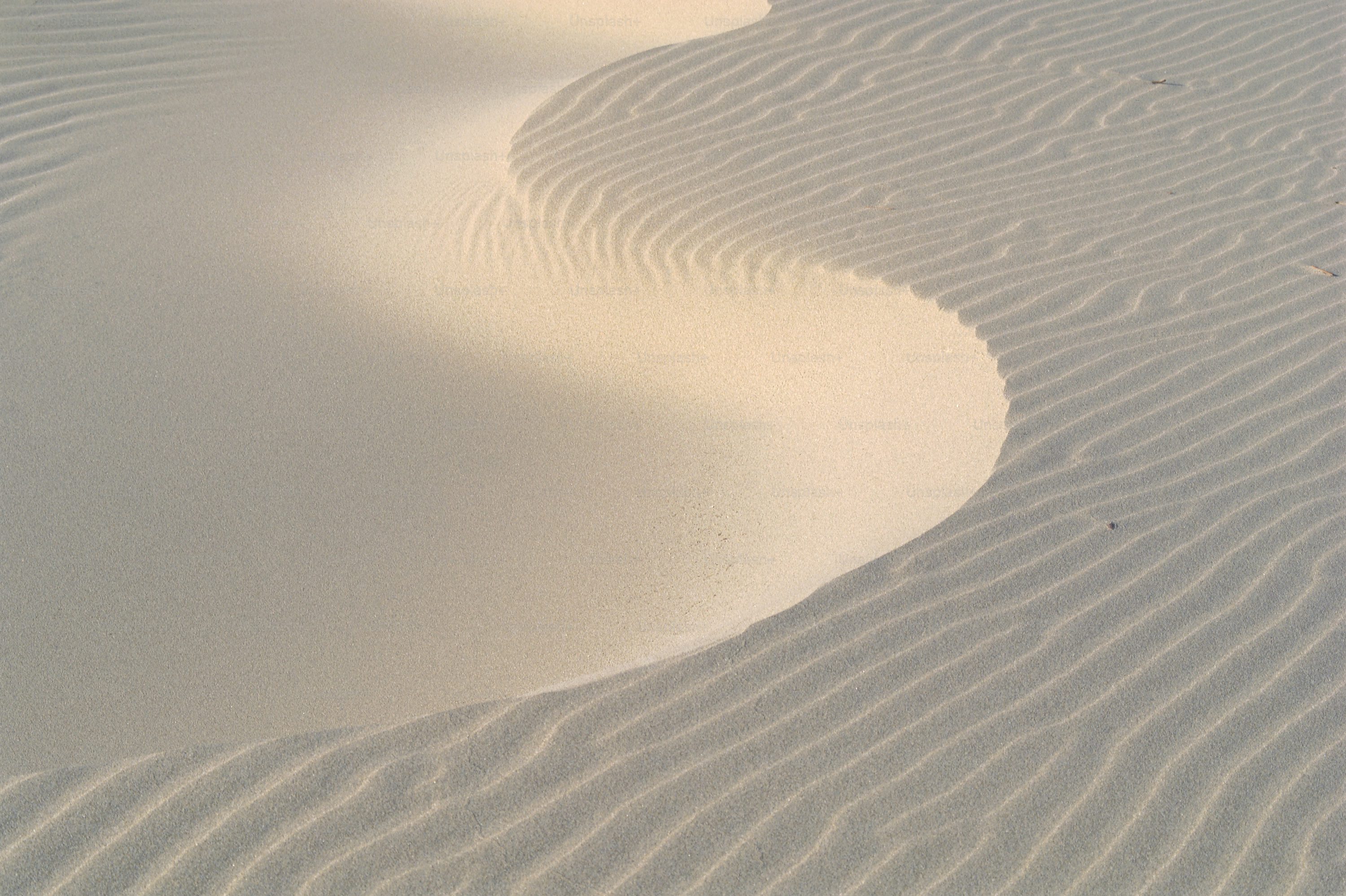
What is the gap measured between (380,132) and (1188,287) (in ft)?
16.6

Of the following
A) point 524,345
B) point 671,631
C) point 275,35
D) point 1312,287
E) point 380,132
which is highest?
point 275,35

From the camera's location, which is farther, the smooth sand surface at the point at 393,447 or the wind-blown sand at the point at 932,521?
the smooth sand surface at the point at 393,447

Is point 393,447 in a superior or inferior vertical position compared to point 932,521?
superior

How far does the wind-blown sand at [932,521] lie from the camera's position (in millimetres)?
2762

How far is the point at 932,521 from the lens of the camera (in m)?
3.88

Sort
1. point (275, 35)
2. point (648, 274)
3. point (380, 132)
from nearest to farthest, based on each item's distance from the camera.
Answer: point (648, 274)
point (380, 132)
point (275, 35)

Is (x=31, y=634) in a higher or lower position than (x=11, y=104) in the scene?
lower

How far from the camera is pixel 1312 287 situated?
17.3ft

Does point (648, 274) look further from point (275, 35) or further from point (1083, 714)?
point (275, 35)

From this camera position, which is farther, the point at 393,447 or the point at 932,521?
the point at 393,447

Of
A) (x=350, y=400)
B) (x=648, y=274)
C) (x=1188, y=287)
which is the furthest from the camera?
(x=648, y=274)

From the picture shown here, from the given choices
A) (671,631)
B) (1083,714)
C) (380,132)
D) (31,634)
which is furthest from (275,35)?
(1083,714)

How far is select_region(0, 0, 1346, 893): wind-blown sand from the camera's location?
9.06 feet

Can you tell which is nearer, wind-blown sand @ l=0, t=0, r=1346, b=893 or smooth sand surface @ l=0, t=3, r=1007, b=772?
wind-blown sand @ l=0, t=0, r=1346, b=893
